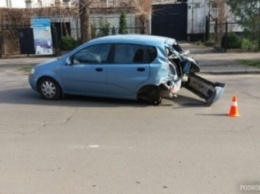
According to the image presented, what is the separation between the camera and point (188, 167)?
4.77 m

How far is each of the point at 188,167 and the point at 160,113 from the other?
296 centimetres

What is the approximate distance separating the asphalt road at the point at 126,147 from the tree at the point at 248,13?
847 centimetres

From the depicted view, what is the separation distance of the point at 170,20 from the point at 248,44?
29.5 ft

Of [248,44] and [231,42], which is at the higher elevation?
[231,42]

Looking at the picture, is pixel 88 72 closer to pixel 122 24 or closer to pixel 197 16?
pixel 122 24

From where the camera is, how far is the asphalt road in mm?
4309

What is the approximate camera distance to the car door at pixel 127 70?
27.2 feet

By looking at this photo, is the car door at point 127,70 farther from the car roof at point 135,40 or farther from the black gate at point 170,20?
the black gate at point 170,20

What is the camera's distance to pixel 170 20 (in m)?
27.4

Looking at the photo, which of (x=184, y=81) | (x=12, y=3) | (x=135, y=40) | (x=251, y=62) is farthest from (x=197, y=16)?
(x=135, y=40)

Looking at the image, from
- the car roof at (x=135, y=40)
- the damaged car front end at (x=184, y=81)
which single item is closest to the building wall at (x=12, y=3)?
the car roof at (x=135, y=40)

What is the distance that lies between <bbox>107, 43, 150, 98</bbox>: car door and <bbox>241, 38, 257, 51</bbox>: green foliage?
39.8 ft

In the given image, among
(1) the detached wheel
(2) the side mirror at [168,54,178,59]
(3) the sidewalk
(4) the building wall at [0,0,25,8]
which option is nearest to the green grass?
(3) the sidewalk

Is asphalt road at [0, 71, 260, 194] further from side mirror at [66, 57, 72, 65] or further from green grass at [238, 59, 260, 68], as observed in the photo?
green grass at [238, 59, 260, 68]
